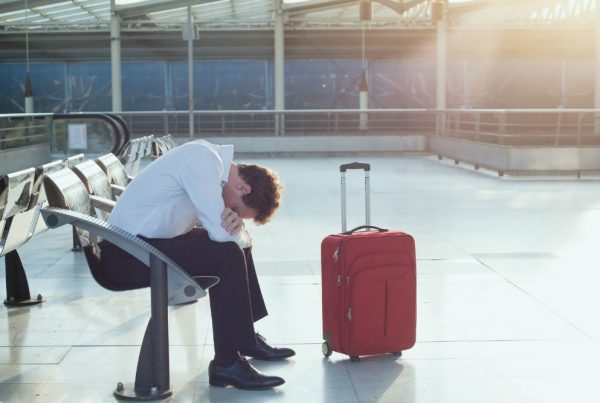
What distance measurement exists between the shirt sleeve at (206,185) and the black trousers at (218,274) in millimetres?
104

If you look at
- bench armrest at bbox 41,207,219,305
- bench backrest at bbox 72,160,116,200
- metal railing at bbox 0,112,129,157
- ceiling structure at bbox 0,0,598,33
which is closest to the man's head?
bench armrest at bbox 41,207,219,305

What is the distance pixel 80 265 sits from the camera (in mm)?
7461

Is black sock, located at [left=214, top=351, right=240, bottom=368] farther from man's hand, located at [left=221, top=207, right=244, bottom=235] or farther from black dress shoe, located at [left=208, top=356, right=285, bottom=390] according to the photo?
man's hand, located at [left=221, top=207, right=244, bottom=235]

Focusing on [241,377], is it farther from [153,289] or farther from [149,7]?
[149,7]

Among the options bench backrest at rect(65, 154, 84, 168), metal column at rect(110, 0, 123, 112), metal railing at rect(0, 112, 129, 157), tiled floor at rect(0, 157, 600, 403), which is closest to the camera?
tiled floor at rect(0, 157, 600, 403)

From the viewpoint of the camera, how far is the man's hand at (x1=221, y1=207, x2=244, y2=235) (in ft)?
13.3

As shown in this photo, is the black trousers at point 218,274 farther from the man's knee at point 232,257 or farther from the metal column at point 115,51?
the metal column at point 115,51

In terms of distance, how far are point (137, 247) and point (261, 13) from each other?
29.7 meters

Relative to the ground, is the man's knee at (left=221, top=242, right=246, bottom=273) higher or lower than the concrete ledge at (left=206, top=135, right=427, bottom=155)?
higher

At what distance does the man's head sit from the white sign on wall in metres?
16.9

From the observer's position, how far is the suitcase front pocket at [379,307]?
450 cm

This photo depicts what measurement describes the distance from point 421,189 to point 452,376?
32.6ft

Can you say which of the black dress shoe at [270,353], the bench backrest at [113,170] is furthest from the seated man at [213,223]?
the bench backrest at [113,170]

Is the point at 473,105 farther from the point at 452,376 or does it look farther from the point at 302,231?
the point at 452,376
